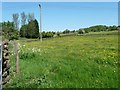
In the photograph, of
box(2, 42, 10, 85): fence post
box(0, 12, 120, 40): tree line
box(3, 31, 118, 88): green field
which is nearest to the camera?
box(3, 31, 118, 88): green field

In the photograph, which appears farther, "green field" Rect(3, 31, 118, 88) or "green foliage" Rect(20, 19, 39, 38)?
"green foliage" Rect(20, 19, 39, 38)

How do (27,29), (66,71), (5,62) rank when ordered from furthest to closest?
(27,29)
(66,71)
(5,62)

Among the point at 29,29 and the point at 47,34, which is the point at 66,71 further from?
the point at 47,34

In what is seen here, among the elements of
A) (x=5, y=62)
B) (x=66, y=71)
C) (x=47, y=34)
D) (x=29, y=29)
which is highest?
(x=29, y=29)

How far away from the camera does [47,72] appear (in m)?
9.83

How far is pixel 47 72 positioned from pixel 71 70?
28.4 inches

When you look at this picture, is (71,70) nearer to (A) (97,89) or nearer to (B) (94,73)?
(B) (94,73)

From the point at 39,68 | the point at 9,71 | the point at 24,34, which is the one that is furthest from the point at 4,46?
the point at 24,34

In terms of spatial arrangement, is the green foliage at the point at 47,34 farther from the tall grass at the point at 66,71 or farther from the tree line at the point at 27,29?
the tall grass at the point at 66,71

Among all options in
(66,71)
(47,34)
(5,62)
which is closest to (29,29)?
(47,34)

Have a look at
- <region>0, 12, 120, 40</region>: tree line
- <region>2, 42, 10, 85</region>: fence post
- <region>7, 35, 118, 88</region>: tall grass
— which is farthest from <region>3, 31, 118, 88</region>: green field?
<region>0, 12, 120, 40</region>: tree line

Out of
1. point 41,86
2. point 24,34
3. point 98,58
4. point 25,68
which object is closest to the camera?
point 41,86

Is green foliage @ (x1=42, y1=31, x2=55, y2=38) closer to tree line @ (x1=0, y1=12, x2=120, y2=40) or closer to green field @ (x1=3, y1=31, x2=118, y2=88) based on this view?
tree line @ (x1=0, y1=12, x2=120, y2=40)

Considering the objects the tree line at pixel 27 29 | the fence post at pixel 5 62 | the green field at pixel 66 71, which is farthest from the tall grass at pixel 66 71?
the tree line at pixel 27 29
